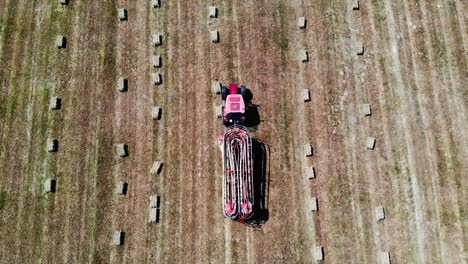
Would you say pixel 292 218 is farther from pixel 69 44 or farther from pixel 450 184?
pixel 69 44

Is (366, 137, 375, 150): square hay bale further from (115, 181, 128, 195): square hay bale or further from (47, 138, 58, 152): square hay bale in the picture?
(47, 138, 58, 152): square hay bale

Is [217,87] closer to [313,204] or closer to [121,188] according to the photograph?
[121,188]

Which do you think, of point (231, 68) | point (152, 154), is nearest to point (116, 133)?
point (152, 154)

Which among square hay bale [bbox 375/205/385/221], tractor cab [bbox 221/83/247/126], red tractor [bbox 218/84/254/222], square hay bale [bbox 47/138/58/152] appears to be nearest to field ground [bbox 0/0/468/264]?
square hay bale [bbox 375/205/385/221]

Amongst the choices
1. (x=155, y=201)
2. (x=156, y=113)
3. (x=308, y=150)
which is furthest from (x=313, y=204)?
(x=156, y=113)

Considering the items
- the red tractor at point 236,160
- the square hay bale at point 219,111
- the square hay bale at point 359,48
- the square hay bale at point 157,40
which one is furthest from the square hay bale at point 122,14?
the square hay bale at point 359,48

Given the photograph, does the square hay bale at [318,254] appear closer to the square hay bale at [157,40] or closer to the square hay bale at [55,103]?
the square hay bale at [157,40]
